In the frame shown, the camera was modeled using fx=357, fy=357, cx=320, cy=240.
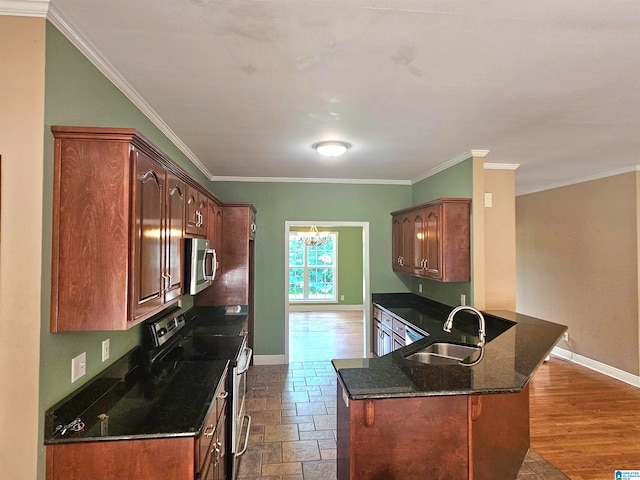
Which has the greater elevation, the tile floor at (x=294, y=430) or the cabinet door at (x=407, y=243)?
the cabinet door at (x=407, y=243)

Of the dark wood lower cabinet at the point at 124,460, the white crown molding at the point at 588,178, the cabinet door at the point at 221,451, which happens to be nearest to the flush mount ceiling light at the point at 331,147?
the cabinet door at the point at 221,451

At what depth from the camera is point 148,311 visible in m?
1.79

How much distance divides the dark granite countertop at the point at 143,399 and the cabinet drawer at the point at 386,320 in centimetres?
244

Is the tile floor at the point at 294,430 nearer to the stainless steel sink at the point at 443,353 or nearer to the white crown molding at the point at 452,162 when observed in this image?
the stainless steel sink at the point at 443,353

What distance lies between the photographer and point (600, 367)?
4887 mm

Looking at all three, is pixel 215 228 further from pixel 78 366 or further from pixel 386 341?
pixel 386 341

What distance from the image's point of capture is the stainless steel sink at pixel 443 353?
2.84 m

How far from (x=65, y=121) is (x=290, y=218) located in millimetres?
3764

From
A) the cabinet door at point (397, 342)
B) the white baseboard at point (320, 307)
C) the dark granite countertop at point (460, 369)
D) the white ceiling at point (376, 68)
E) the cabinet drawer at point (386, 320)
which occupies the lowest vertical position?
the white baseboard at point (320, 307)

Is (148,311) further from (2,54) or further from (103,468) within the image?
(2,54)

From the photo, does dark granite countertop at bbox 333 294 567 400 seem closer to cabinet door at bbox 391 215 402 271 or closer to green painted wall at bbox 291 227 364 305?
cabinet door at bbox 391 215 402 271

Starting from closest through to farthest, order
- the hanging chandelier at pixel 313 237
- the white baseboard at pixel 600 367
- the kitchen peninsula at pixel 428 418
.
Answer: the kitchen peninsula at pixel 428 418, the white baseboard at pixel 600 367, the hanging chandelier at pixel 313 237

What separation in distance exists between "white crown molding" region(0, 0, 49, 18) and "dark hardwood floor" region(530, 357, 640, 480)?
4200mm

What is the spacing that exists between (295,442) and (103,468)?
1903 mm
